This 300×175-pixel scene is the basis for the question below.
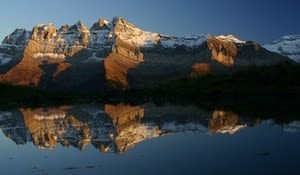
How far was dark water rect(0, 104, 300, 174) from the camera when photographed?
79.6 feet

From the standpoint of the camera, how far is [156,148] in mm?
30562

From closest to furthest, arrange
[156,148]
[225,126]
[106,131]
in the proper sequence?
[156,148]
[225,126]
[106,131]

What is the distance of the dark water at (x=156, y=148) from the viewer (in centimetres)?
2425

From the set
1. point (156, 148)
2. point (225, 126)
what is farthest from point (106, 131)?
point (156, 148)

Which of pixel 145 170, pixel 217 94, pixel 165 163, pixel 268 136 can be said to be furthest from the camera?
pixel 217 94

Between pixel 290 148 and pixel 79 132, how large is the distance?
17737 millimetres

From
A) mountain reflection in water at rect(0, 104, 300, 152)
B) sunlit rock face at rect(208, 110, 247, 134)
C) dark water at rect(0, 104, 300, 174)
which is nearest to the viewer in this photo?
dark water at rect(0, 104, 300, 174)

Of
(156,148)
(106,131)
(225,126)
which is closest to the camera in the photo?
(156,148)

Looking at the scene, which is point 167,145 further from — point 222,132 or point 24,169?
point 24,169

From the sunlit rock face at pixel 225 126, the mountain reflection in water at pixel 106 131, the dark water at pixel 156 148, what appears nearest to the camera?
the dark water at pixel 156 148

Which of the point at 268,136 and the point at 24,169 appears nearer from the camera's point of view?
the point at 24,169

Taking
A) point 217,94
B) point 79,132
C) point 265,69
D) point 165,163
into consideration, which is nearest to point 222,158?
point 165,163

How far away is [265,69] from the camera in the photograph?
14100 centimetres

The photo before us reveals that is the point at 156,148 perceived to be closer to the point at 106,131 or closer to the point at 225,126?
the point at 106,131
